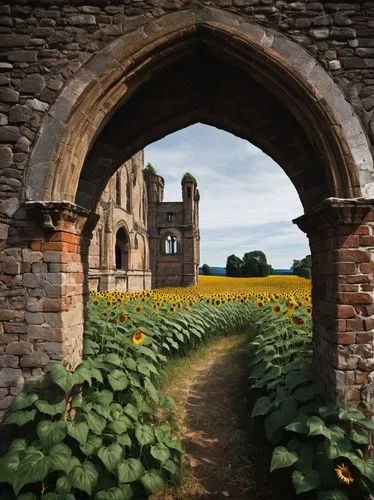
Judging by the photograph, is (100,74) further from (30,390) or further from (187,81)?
(30,390)

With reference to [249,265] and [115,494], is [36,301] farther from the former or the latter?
[249,265]

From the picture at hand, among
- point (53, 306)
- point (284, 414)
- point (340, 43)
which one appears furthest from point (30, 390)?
point (340, 43)

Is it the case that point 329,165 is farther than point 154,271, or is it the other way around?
point 154,271

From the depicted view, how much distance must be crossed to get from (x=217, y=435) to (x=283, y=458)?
1671 mm

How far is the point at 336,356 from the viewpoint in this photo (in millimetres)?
3898

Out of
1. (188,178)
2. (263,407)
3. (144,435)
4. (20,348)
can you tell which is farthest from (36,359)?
(188,178)

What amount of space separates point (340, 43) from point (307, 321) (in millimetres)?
4474

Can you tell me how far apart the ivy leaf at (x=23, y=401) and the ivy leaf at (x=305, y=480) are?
2.75 metres

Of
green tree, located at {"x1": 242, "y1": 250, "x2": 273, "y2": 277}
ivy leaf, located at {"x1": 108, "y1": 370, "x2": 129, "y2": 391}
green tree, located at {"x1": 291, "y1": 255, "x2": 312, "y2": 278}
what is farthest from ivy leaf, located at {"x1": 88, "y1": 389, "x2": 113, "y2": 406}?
green tree, located at {"x1": 242, "y1": 250, "x2": 273, "y2": 277}

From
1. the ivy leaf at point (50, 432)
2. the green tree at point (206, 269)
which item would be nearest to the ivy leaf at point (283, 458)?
the ivy leaf at point (50, 432)

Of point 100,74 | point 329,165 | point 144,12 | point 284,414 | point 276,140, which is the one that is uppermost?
point 144,12

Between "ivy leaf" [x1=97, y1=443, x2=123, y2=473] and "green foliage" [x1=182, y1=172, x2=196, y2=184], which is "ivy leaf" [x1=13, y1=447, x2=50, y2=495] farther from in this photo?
A: "green foliage" [x1=182, y1=172, x2=196, y2=184]

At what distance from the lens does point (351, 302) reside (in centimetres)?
392

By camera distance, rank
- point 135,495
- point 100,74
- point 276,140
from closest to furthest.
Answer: point 135,495
point 100,74
point 276,140
